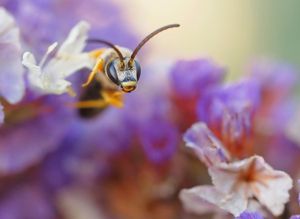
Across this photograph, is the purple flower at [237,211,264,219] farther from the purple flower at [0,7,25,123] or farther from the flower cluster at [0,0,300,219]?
the purple flower at [0,7,25,123]

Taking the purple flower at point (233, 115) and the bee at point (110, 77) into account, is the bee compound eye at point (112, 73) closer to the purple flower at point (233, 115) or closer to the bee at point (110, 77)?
the bee at point (110, 77)

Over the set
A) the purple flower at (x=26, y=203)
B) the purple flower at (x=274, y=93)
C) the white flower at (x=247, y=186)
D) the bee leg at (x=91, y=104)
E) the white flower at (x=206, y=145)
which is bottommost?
the purple flower at (x=26, y=203)

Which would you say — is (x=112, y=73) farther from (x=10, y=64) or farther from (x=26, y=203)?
(x=26, y=203)

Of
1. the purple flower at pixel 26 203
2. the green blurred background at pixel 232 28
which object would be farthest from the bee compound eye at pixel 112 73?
the green blurred background at pixel 232 28

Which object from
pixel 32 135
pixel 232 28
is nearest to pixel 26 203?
pixel 32 135

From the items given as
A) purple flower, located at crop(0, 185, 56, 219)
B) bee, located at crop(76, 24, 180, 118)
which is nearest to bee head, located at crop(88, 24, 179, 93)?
bee, located at crop(76, 24, 180, 118)

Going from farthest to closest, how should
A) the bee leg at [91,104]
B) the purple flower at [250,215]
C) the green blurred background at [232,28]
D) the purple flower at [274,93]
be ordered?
the green blurred background at [232,28], the purple flower at [274,93], the bee leg at [91,104], the purple flower at [250,215]
